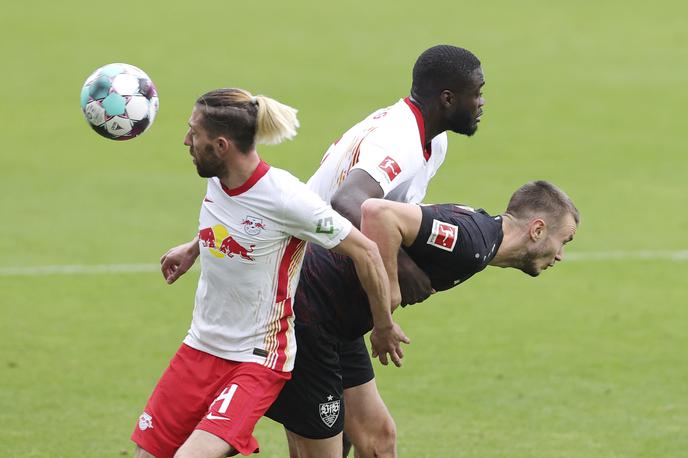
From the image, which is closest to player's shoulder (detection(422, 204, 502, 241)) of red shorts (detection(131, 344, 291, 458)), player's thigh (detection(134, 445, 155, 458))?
red shorts (detection(131, 344, 291, 458))

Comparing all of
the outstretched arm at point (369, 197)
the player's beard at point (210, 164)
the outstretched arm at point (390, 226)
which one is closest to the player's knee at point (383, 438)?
the outstretched arm at point (369, 197)

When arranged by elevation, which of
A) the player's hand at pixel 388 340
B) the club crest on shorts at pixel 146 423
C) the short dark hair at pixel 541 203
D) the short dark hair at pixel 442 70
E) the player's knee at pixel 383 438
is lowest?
the player's knee at pixel 383 438

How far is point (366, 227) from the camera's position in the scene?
6.66m

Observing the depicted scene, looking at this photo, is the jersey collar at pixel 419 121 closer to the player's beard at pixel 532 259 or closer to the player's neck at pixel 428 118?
the player's neck at pixel 428 118

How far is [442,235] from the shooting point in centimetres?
679

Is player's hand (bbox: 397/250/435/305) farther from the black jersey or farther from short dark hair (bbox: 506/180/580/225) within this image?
short dark hair (bbox: 506/180/580/225)

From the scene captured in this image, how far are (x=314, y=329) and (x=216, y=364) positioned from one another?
68 cm

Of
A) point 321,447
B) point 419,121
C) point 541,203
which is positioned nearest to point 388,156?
point 419,121

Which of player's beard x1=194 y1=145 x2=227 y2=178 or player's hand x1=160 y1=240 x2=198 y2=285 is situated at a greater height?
player's beard x1=194 y1=145 x2=227 y2=178

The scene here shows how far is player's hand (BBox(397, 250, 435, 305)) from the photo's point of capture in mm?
6973

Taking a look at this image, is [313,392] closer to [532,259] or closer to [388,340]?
[388,340]

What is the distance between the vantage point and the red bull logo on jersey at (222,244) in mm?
6570

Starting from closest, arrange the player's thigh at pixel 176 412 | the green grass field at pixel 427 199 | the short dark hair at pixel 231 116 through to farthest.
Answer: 1. the short dark hair at pixel 231 116
2. the player's thigh at pixel 176 412
3. the green grass field at pixel 427 199

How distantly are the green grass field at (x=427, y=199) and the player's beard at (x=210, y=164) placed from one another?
10.2 ft
